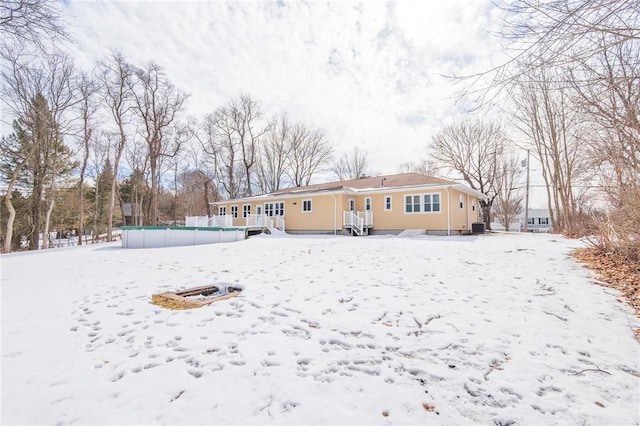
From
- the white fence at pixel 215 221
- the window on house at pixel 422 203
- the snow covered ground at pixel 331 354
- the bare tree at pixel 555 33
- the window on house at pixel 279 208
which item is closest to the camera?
the snow covered ground at pixel 331 354

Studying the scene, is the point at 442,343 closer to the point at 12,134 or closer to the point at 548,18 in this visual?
the point at 548,18

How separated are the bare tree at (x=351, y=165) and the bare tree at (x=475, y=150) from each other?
40.0 ft

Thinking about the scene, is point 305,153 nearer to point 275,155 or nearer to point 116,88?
point 275,155

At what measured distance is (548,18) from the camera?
2.88 meters

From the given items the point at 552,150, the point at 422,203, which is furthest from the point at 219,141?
the point at 552,150

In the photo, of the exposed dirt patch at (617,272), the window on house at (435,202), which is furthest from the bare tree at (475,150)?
the exposed dirt patch at (617,272)

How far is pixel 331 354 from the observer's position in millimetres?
2754

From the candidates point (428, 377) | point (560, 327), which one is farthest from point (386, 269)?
point (428, 377)

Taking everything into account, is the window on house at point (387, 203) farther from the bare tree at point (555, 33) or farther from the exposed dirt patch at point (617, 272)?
the bare tree at point (555, 33)

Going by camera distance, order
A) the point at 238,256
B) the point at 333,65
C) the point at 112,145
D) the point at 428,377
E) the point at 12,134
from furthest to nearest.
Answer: the point at 112,145, the point at 12,134, the point at 333,65, the point at 238,256, the point at 428,377

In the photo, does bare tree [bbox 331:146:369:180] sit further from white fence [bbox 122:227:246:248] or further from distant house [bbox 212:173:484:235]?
white fence [bbox 122:227:246:248]

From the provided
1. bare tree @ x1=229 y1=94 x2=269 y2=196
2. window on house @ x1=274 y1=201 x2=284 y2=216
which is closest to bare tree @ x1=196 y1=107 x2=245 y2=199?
bare tree @ x1=229 y1=94 x2=269 y2=196

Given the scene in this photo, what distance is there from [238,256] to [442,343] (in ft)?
22.9

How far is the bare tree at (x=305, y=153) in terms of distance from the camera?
32406 millimetres
